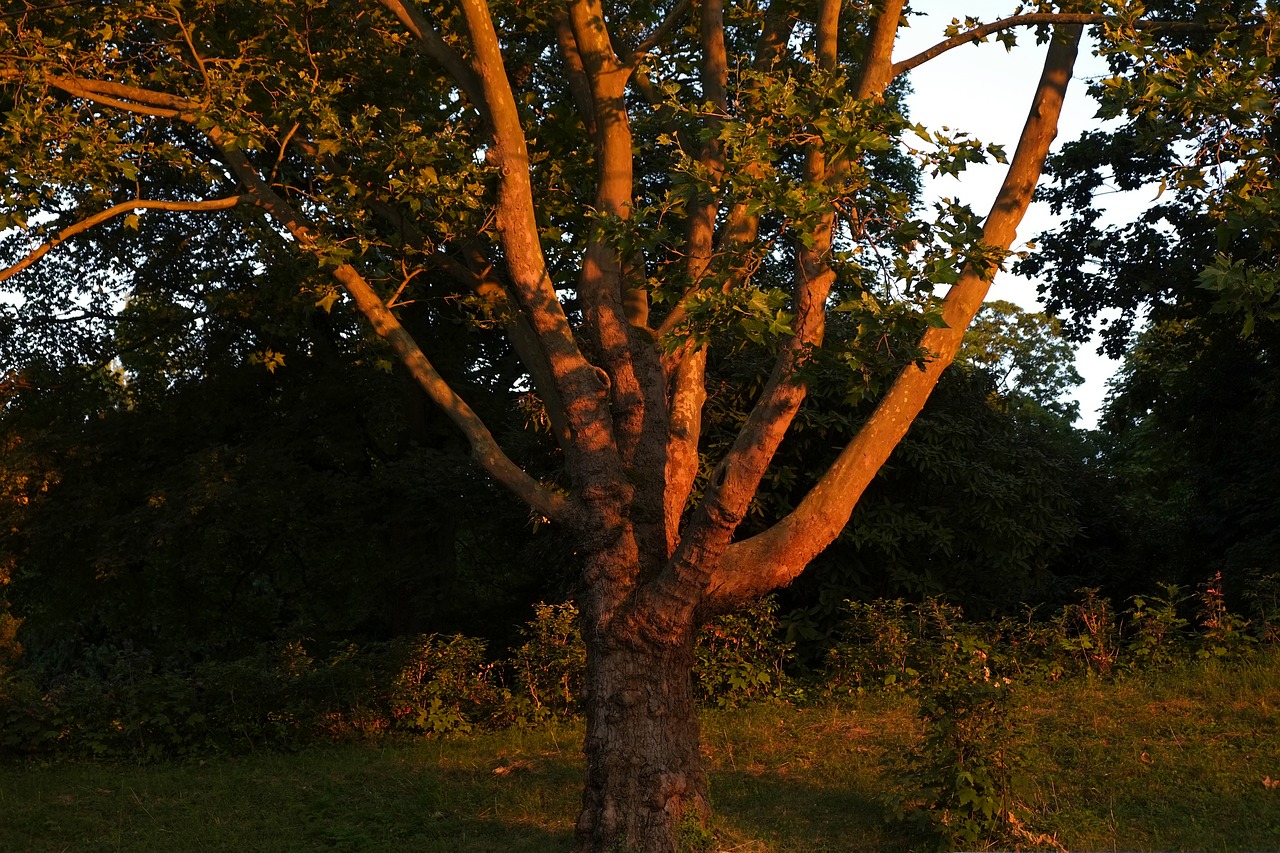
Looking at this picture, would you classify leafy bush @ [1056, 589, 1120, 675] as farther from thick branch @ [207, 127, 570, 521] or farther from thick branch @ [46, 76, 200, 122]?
thick branch @ [46, 76, 200, 122]

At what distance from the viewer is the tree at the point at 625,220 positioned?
691cm

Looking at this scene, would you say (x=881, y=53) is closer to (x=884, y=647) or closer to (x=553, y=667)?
(x=884, y=647)

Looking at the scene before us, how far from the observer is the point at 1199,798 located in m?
7.90

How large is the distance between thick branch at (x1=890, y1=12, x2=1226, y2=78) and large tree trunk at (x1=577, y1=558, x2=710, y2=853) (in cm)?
423

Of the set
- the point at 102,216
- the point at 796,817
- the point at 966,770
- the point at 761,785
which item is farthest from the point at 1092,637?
the point at 102,216

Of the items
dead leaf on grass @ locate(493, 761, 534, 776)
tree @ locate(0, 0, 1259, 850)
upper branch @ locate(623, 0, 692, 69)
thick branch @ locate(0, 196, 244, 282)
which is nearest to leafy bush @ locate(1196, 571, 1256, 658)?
tree @ locate(0, 0, 1259, 850)

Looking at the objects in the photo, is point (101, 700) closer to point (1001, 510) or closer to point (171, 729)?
point (171, 729)

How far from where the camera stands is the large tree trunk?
7520 mm

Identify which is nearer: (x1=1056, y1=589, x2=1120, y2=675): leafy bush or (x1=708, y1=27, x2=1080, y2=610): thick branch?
(x1=708, y1=27, x2=1080, y2=610): thick branch

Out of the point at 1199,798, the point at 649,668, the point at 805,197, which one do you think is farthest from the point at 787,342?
the point at 1199,798

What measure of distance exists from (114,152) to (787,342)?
519 centimetres

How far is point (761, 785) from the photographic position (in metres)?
9.27

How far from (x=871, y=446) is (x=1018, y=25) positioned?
3142 mm

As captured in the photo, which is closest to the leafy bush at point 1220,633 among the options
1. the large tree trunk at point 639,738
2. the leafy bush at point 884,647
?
the leafy bush at point 884,647
